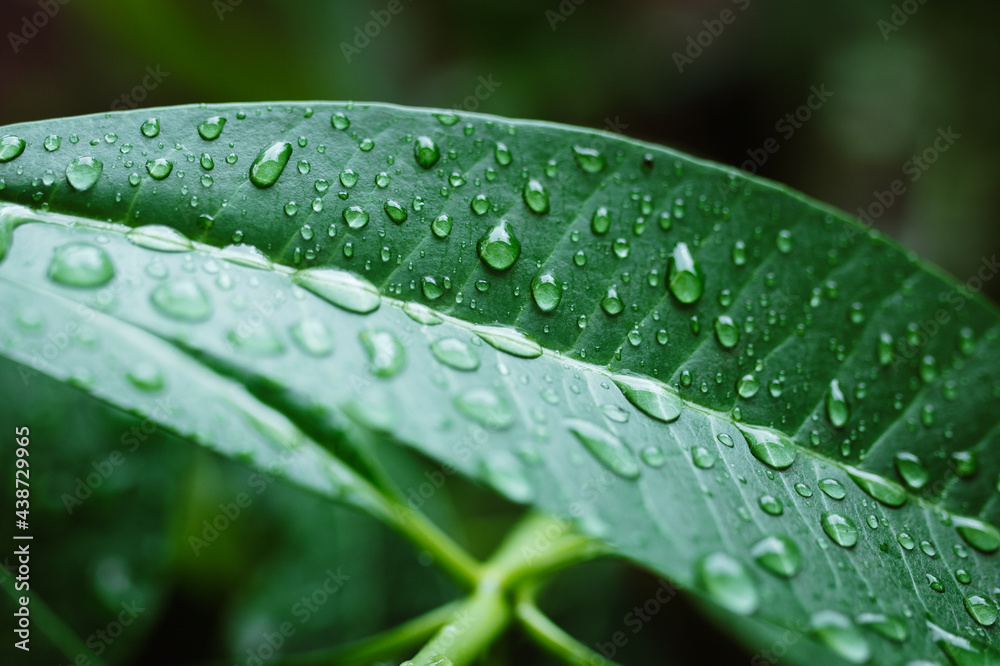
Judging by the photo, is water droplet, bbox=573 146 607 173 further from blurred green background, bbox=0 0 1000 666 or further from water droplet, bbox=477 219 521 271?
blurred green background, bbox=0 0 1000 666

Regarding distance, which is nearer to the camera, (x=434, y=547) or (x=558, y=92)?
(x=434, y=547)

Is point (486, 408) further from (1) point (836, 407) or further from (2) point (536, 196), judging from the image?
(1) point (836, 407)

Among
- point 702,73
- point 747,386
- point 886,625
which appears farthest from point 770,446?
point 702,73

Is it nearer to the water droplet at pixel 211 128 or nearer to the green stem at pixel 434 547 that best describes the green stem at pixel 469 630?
the green stem at pixel 434 547

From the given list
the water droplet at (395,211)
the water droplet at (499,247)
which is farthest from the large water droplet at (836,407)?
the water droplet at (395,211)

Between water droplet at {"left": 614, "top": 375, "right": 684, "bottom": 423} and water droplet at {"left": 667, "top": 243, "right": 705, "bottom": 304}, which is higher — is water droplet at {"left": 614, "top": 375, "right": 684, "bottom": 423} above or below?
below

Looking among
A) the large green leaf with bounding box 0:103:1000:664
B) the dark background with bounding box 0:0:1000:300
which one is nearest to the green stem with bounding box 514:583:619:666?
the large green leaf with bounding box 0:103:1000:664
